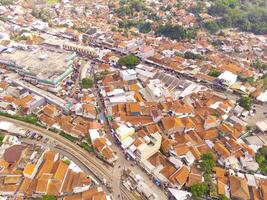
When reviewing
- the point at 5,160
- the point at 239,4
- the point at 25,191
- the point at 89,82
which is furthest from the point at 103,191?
the point at 239,4

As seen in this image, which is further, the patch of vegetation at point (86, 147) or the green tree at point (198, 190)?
the patch of vegetation at point (86, 147)

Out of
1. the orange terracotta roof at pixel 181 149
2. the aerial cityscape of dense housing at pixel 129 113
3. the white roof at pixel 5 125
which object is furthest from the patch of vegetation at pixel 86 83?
the orange terracotta roof at pixel 181 149

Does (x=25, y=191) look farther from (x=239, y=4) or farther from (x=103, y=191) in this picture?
(x=239, y=4)

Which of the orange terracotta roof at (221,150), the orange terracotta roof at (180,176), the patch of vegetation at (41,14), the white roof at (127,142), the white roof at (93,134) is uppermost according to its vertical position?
the orange terracotta roof at (221,150)

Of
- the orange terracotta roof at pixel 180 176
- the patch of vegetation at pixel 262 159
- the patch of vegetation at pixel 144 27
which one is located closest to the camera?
the orange terracotta roof at pixel 180 176

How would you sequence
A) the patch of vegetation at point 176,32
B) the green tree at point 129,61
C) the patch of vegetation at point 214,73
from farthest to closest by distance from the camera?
the patch of vegetation at point 176,32, the green tree at point 129,61, the patch of vegetation at point 214,73

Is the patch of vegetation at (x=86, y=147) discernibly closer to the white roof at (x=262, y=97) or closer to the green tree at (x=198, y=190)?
the green tree at (x=198, y=190)

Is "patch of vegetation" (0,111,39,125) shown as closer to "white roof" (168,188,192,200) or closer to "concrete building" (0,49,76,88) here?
"concrete building" (0,49,76,88)

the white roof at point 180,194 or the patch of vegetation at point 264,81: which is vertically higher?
the patch of vegetation at point 264,81
